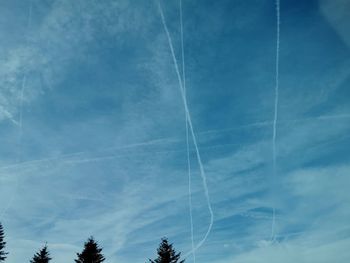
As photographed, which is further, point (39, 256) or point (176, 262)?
point (39, 256)

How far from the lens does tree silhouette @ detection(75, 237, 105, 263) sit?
2912 centimetres

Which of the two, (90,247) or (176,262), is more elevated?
(90,247)

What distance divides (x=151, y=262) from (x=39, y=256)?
15.0m

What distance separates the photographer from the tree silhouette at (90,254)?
2912cm

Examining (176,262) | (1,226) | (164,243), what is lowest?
(176,262)

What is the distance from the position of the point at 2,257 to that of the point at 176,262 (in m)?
22.8

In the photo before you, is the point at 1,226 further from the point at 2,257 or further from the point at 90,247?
the point at 90,247

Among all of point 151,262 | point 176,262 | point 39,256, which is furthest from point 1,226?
point 176,262

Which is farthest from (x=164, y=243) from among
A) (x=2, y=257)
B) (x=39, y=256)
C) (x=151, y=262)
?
(x=2, y=257)

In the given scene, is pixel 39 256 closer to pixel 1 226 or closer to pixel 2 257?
pixel 2 257

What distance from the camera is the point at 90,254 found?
29.4 m

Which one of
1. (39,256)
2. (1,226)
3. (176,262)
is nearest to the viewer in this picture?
(176,262)

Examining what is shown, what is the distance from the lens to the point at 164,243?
2917 cm

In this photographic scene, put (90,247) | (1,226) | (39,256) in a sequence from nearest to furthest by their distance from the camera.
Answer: (90,247), (39,256), (1,226)
